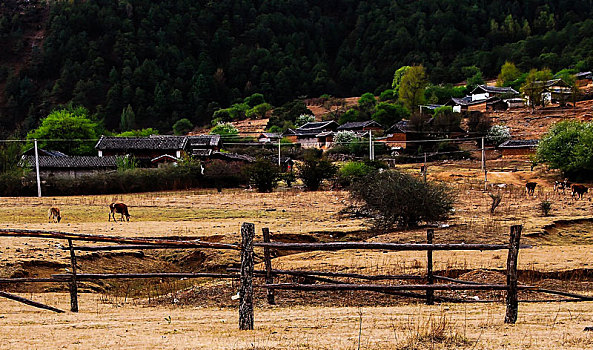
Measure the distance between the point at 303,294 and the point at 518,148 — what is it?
50.5 meters

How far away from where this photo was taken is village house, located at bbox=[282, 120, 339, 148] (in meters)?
Result: 77.1

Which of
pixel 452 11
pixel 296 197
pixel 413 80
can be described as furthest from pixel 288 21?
pixel 296 197

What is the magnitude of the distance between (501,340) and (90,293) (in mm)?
8213

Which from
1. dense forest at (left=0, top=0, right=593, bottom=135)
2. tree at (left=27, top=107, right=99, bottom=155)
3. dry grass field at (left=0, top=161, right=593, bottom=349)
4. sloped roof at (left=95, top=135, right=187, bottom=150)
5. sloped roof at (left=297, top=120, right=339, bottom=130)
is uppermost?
dense forest at (left=0, top=0, right=593, bottom=135)


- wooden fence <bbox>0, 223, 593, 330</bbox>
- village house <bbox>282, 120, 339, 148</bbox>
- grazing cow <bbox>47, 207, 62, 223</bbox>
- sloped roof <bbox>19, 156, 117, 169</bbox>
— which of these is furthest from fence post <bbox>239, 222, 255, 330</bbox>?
village house <bbox>282, 120, 339, 148</bbox>

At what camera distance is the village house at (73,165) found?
172 ft

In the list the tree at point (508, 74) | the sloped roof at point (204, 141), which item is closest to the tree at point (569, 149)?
the sloped roof at point (204, 141)

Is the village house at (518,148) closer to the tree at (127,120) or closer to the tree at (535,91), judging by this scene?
the tree at (535,91)

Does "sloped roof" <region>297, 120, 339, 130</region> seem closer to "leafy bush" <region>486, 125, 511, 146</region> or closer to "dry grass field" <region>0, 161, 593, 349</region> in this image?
"leafy bush" <region>486, 125, 511, 146</region>

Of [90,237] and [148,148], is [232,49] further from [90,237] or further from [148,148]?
[90,237]

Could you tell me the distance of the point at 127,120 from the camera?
11612 centimetres

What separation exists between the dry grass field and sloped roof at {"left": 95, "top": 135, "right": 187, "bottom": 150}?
33.4 metres

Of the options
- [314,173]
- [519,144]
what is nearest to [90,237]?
[314,173]

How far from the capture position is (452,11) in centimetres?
16950
